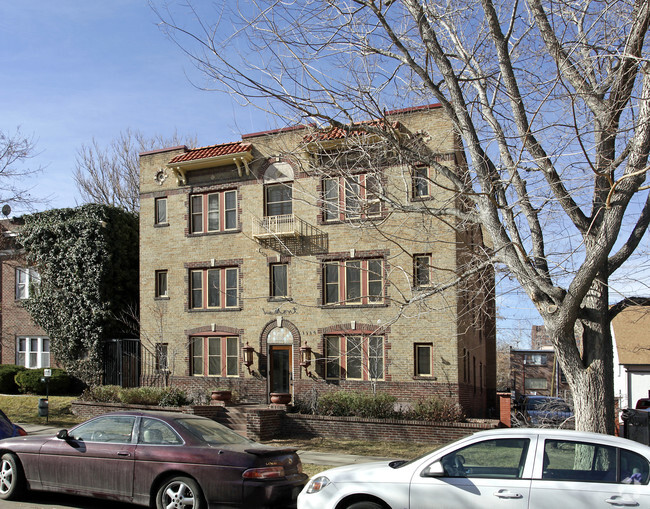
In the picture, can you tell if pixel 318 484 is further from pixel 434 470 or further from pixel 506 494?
pixel 506 494

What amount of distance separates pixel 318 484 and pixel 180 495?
2153 millimetres

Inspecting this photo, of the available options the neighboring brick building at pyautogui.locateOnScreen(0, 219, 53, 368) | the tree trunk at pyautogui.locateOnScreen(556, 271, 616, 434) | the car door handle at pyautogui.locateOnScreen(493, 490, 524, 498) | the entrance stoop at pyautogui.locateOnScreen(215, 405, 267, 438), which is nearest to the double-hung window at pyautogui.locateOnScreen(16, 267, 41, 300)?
the neighboring brick building at pyautogui.locateOnScreen(0, 219, 53, 368)

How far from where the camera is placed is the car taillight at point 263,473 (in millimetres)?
8414

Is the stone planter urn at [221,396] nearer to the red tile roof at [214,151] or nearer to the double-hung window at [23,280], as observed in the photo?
the red tile roof at [214,151]

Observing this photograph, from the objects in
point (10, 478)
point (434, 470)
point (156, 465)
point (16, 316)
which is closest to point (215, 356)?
point (16, 316)

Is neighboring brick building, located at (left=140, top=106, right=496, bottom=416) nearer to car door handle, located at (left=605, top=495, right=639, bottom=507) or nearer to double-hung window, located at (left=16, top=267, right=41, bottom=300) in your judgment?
double-hung window, located at (left=16, top=267, right=41, bottom=300)

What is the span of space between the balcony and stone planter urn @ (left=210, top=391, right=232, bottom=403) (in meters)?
5.63

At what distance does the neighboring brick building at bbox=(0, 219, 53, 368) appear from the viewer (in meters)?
31.5

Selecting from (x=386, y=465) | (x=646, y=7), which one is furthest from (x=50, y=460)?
(x=646, y=7)

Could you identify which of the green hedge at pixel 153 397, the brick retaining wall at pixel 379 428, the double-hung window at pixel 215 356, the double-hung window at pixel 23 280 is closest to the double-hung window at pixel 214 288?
the double-hung window at pixel 215 356

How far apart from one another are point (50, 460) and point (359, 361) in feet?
49.0

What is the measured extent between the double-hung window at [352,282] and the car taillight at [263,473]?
14639 millimetres

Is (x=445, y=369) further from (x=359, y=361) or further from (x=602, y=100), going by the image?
(x=602, y=100)

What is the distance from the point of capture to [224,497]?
27.4ft
